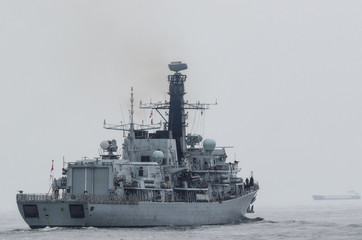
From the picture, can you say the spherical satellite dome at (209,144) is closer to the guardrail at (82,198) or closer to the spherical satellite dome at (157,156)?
the spherical satellite dome at (157,156)

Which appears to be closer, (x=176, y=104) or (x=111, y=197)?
(x=111, y=197)

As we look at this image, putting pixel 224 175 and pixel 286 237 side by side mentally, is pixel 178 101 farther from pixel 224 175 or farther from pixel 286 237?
pixel 286 237

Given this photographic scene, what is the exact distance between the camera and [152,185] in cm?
6994

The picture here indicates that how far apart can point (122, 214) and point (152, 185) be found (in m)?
5.66

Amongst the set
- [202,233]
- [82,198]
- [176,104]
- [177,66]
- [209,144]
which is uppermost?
[177,66]

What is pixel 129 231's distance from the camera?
62.8m

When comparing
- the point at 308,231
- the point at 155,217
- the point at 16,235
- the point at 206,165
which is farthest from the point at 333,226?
the point at 16,235

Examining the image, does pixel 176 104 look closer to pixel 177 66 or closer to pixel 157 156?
pixel 177 66

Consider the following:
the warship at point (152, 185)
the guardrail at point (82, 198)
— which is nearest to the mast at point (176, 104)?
the warship at point (152, 185)

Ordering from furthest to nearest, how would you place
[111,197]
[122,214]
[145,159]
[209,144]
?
1. [209,144]
2. [145,159]
3. [111,197]
4. [122,214]

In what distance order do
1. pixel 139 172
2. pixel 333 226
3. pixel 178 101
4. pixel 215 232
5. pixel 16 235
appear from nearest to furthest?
1. pixel 16 235
2. pixel 215 232
3. pixel 139 172
4. pixel 333 226
5. pixel 178 101

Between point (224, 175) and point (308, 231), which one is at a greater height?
point (224, 175)

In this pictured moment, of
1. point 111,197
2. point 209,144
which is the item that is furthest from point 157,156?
point 209,144

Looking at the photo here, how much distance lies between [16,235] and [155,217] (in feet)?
44.5
